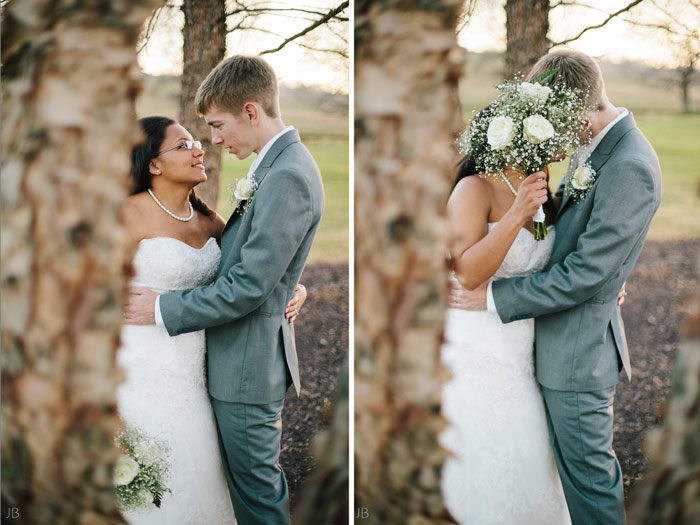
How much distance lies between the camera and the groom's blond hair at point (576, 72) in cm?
207

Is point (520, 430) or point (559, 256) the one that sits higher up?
point (559, 256)

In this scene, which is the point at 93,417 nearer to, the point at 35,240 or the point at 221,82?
the point at 35,240

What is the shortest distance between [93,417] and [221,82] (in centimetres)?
132

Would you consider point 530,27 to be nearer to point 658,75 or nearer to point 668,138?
point 658,75

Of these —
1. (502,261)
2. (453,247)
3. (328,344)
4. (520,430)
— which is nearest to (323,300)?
(328,344)

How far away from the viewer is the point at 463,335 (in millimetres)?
2279

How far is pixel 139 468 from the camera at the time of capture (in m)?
2.28

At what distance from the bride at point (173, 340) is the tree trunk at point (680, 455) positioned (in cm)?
135

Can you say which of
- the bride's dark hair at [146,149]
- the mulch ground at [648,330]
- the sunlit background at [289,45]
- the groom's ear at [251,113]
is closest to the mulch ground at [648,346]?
the mulch ground at [648,330]

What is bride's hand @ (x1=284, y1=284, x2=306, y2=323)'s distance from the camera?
2.32 meters

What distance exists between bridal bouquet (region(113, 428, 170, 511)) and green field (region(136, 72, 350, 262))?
0.89 meters

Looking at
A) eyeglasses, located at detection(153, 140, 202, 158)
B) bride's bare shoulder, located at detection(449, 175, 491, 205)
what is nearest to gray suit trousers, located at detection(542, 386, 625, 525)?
bride's bare shoulder, located at detection(449, 175, 491, 205)

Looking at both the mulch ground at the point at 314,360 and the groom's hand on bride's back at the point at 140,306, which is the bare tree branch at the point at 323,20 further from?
the groom's hand on bride's back at the point at 140,306

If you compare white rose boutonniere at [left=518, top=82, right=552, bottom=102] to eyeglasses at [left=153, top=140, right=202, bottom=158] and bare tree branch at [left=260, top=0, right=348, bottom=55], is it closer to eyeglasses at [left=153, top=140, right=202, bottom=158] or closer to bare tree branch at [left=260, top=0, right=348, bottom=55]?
bare tree branch at [left=260, top=0, right=348, bottom=55]
